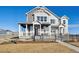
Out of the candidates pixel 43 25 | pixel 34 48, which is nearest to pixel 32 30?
pixel 43 25

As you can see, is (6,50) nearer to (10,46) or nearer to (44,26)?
(10,46)

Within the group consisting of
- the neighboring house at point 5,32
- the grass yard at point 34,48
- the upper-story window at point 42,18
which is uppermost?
the upper-story window at point 42,18

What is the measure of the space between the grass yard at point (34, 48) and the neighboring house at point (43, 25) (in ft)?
0.70

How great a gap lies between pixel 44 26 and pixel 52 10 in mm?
404

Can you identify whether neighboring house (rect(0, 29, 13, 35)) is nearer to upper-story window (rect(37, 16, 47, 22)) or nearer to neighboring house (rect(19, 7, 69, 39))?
neighboring house (rect(19, 7, 69, 39))

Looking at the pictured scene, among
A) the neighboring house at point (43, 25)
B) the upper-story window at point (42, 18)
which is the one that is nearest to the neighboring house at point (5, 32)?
the neighboring house at point (43, 25)

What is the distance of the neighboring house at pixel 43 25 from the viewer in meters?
7.22

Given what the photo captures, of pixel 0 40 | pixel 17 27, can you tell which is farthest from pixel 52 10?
pixel 0 40

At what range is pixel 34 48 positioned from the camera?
720cm

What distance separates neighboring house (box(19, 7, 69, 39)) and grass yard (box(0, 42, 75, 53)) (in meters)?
0.21

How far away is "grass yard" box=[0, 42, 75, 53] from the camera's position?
23.5ft

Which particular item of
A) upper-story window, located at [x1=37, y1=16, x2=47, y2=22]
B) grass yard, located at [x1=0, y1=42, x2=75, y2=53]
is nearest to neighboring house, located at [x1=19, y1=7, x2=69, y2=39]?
upper-story window, located at [x1=37, y1=16, x2=47, y2=22]

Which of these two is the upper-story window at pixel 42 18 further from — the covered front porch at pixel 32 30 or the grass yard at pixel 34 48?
the grass yard at pixel 34 48

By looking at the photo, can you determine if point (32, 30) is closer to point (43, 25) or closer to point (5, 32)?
point (43, 25)
